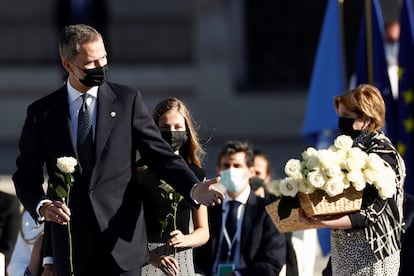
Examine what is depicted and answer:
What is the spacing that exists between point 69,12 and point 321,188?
1400cm

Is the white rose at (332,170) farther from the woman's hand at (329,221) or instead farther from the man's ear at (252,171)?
the man's ear at (252,171)

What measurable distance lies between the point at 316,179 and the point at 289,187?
0.14 meters

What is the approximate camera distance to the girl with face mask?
22.6ft

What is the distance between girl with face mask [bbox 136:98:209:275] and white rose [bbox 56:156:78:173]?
0.54m

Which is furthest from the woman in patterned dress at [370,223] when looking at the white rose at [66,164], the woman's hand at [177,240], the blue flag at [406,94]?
the blue flag at [406,94]

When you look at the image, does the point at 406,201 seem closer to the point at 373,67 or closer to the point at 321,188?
the point at 321,188

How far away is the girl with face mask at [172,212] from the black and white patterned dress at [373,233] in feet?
2.29

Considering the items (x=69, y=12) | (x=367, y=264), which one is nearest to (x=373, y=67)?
(x=367, y=264)

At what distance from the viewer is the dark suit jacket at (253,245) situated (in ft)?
27.1

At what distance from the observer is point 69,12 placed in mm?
20109

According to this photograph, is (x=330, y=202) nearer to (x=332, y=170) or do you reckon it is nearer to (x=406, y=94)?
(x=332, y=170)

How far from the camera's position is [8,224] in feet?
27.4

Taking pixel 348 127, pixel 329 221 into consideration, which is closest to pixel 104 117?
pixel 329 221

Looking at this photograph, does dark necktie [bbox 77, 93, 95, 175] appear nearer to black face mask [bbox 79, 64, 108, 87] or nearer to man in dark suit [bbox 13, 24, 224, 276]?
man in dark suit [bbox 13, 24, 224, 276]
